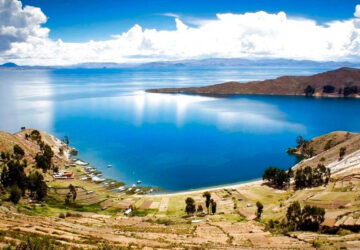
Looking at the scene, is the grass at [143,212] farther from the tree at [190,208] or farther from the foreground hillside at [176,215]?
the tree at [190,208]

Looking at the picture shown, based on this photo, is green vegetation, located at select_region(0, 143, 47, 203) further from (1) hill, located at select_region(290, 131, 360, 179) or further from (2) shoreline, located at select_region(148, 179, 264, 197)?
(1) hill, located at select_region(290, 131, 360, 179)

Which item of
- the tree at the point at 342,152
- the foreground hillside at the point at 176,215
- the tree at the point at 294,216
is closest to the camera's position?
the foreground hillside at the point at 176,215

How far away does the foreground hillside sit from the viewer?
125 feet

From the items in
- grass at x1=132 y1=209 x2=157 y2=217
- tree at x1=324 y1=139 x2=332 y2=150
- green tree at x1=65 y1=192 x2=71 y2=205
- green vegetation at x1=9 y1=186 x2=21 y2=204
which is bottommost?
grass at x1=132 y1=209 x2=157 y2=217

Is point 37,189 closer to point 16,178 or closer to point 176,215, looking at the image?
point 16,178

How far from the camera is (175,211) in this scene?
72000 millimetres

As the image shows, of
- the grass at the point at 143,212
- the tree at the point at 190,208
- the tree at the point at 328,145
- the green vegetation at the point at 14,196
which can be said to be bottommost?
the grass at the point at 143,212

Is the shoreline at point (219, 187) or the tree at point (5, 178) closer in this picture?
the tree at point (5, 178)

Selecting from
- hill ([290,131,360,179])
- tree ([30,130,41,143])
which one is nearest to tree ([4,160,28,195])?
tree ([30,130,41,143])

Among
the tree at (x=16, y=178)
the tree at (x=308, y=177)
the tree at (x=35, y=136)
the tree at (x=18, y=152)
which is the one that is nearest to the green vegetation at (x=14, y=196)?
the tree at (x=16, y=178)

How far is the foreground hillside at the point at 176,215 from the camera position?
125ft

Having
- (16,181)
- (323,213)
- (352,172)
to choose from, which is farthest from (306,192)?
(16,181)

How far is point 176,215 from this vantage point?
6962 centimetres

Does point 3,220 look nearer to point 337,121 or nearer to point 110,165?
point 110,165
